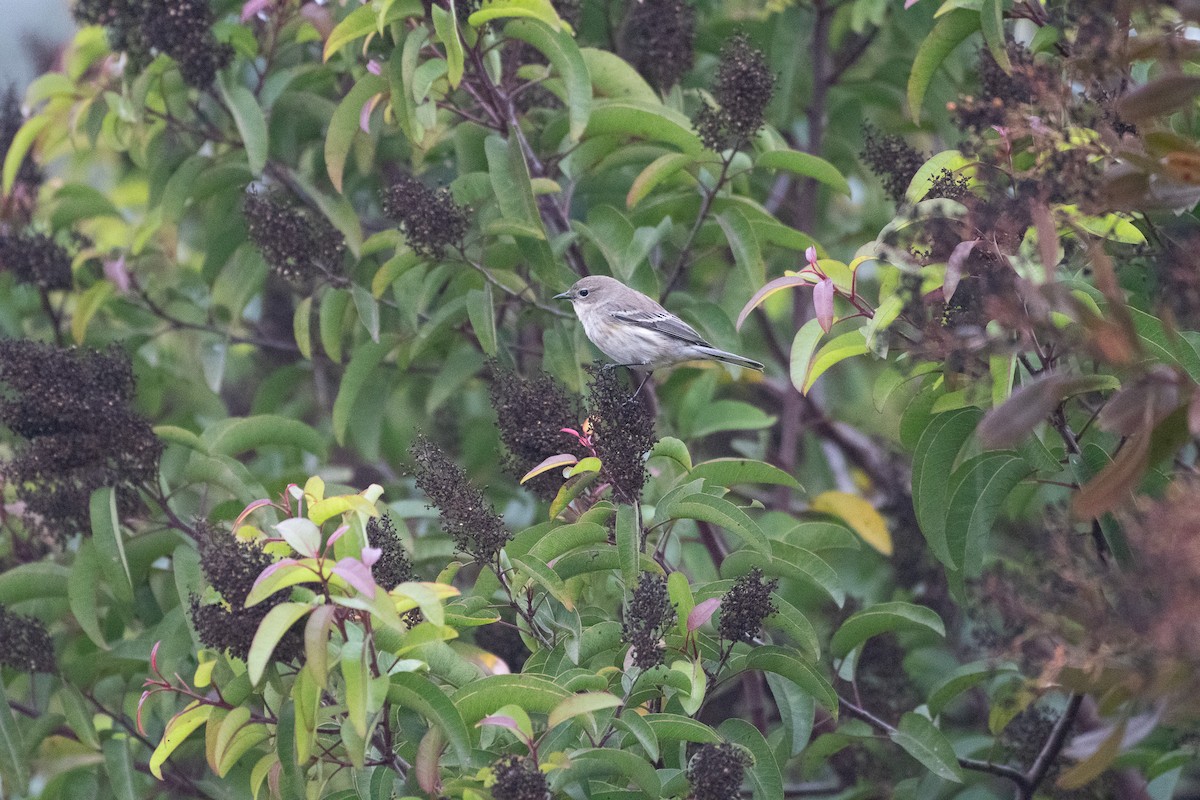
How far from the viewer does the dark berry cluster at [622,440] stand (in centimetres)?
360

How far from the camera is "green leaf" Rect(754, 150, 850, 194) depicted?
471 cm

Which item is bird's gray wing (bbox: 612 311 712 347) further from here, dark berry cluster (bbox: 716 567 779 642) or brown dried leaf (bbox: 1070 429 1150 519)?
brown dried leaf (bbox: 1070 429 1150 519)

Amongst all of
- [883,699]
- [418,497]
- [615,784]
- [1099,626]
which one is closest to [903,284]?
[1099,626]

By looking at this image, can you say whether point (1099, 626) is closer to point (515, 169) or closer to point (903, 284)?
point (903, 284)

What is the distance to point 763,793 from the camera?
3.64 metres

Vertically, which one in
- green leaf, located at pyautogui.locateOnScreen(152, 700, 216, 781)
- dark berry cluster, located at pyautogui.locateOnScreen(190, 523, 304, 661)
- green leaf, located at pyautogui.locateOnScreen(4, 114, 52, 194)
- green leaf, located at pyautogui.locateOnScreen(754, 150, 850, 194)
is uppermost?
green leaf, located at pyautogui.locateOnScreen(4, 114, 52, 194)

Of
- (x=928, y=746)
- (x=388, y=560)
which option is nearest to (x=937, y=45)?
(x=928, y=746)

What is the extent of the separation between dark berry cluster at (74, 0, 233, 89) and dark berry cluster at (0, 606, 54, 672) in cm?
225

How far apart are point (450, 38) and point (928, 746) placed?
9.31 ft

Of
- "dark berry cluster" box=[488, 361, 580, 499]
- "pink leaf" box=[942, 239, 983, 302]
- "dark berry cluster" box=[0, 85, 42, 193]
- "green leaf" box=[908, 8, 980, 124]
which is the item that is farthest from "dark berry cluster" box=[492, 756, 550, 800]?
"dark berry cluster" box=[0, 85, 42, 193]

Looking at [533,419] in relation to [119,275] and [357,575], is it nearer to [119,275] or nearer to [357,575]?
[357,575]

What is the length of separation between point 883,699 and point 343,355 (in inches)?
121

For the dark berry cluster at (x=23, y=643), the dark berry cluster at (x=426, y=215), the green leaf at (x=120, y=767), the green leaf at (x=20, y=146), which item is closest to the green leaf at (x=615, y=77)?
the dark berry cluster at (x=426, y=215)

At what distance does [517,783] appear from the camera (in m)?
2.98
